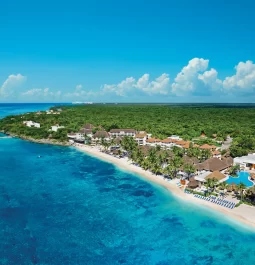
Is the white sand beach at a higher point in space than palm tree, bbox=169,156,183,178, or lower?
lower

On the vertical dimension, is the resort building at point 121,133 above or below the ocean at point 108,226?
above

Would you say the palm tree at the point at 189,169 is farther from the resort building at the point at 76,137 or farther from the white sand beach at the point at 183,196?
the resort building at the point at 76,137

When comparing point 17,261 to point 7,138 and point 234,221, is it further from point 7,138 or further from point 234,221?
point 7,138

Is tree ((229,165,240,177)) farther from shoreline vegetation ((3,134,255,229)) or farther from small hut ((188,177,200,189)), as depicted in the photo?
shoreline vegetation ((3,134,255,229))

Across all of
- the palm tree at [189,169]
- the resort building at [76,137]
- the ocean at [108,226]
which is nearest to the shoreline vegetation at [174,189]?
the ocean at [108,226]

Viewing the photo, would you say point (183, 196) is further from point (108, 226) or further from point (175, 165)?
point (108, 226)

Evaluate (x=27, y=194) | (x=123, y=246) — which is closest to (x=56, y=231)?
(x=123, y=246)

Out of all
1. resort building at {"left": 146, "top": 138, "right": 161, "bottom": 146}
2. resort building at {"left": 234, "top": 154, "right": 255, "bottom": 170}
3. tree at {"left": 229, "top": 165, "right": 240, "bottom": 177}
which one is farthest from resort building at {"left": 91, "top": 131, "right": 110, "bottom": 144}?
tree at {"left": 229, "top": 165, "right": 240, "bottom": 177}
